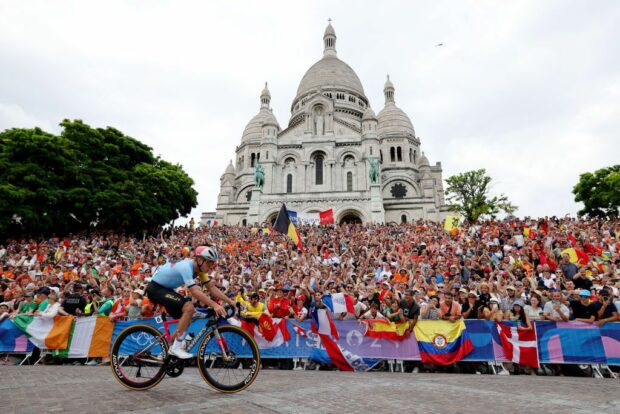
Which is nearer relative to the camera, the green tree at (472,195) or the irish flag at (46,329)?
the irish flag at (46,329)

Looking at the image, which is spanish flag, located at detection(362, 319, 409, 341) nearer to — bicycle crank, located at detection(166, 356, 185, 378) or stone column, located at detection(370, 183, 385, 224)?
bicycle crank, located at detection(166, 356, 185, 378)

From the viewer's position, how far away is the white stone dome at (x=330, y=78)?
65375 millimetres

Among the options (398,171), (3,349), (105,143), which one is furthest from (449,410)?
(398,171)

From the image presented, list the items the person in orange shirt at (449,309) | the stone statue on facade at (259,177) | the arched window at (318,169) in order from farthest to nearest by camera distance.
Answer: the arched window at (318,169), the stone statue on facade at (259,177), the person in orange shirt at (449,309)

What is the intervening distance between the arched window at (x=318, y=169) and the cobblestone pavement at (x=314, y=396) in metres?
41.9

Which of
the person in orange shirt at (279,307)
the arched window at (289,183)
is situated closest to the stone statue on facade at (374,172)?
the arched window at (289,183)

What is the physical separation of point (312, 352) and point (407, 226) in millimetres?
18944

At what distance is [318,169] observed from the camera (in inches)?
1921

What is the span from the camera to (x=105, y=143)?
32.5 meters

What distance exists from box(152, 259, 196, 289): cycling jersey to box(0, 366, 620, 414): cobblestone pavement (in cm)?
128

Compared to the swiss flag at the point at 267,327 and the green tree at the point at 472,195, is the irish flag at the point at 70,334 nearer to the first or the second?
the swiss flag at the point at 267,327

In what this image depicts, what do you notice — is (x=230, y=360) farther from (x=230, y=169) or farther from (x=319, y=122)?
(x=230, y=169)

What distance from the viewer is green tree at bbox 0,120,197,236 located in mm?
25125

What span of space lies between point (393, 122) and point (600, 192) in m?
27.9
